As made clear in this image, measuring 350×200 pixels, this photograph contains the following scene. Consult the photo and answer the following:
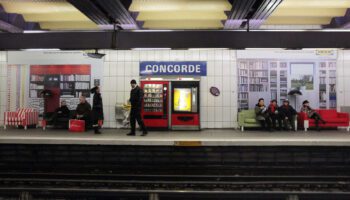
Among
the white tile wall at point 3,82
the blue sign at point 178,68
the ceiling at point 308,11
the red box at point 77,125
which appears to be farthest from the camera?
the white tile wall at point 3,82

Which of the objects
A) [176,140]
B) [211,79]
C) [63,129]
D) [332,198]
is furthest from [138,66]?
[332,198]

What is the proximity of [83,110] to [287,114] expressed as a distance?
6681 mm

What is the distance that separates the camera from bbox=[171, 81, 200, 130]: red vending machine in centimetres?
945

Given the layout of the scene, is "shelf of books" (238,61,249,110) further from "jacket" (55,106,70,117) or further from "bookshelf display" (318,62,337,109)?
"jacket" (55,106,70,117)

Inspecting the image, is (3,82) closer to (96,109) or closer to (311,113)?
(96,109)

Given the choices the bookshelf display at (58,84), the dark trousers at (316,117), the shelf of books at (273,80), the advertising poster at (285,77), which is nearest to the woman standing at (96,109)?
the bookshelf display at (58,84)

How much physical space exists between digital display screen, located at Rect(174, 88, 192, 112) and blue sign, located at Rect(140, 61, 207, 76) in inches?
32.8

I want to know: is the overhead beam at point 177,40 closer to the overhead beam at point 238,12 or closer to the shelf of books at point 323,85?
the overhead beam at point 238,12

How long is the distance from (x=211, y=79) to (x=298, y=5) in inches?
166

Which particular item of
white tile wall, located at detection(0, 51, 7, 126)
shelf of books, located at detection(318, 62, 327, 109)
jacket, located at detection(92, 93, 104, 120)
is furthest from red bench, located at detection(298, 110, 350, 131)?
white tile wall, located at detection(0, 51, 7, 126)

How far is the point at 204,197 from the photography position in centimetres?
481

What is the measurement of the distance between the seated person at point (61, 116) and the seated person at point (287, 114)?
7181mm

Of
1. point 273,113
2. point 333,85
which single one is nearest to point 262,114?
point 273,113

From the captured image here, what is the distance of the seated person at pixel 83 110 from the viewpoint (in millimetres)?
9023
